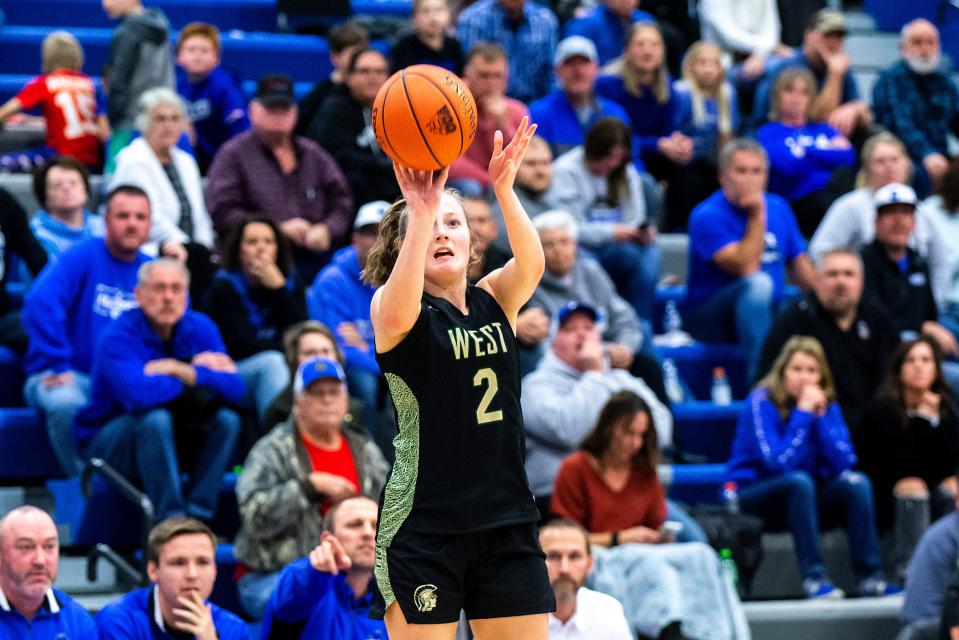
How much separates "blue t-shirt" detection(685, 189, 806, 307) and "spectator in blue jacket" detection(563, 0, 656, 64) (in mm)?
2104

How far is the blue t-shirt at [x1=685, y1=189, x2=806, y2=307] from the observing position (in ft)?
31.4

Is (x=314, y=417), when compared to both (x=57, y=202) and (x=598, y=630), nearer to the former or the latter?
(x=598, y=630)

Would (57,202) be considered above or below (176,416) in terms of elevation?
above

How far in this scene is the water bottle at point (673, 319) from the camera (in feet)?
32.7

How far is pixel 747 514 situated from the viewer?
819 centimetres

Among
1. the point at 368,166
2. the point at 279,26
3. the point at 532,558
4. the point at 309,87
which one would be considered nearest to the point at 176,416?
the point at 368,166

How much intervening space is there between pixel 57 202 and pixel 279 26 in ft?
12.0

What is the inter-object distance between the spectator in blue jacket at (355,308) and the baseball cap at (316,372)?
2.75ft

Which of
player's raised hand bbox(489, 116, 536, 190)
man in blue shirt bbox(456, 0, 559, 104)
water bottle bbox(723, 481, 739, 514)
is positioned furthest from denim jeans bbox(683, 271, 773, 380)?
player's raised hand bbox(489, 116, 536, 190)

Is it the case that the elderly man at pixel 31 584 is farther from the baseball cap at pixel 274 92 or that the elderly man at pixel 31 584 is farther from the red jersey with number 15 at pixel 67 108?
the red jersey with number 15 at pixel 67 108

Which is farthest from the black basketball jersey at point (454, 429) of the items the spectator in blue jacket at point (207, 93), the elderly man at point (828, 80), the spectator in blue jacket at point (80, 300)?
the elderly man at point (828, 80)

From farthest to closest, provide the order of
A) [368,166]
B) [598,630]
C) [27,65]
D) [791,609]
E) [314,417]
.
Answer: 1. [27,65]
2. [368,166]
3. [791,609]
4. [314,417]
5. [598,630]

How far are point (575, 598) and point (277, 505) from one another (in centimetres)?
128

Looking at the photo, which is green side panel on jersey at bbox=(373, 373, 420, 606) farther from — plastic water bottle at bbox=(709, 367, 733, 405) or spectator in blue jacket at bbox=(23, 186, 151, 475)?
plastic water bottle at bbox=(709, 367, 733, 405)
